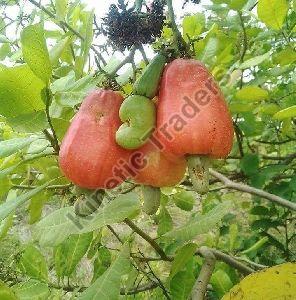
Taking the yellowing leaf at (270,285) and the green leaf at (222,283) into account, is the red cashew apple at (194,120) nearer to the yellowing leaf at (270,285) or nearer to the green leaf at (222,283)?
the yellowing leaf at (270,285)

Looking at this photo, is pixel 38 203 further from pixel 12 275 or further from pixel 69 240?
pixel 12 275

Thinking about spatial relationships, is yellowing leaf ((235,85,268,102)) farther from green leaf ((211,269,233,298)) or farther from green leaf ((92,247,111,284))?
green leaf ((92,247,111,284))

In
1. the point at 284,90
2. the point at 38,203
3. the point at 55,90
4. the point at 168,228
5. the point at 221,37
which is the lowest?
the point at 168,228

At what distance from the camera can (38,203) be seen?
1.21m

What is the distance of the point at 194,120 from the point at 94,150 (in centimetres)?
16

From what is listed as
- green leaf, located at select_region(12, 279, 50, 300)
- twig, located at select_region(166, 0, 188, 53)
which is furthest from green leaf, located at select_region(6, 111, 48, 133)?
green leaf, located at select_region(12, 279, 50, 300)

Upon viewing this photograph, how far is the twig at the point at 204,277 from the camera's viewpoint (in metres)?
0.89

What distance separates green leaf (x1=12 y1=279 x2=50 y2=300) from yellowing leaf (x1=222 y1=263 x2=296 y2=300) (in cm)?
58

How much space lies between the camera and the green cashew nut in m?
0.69

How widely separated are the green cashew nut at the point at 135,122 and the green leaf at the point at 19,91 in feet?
0.50

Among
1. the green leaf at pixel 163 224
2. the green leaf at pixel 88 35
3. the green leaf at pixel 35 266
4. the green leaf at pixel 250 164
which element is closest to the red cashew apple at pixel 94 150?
the green leaf at pixel 88 35

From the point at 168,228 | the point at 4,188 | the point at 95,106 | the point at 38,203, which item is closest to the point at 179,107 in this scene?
the point at 95,106

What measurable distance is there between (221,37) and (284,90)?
0.55 m

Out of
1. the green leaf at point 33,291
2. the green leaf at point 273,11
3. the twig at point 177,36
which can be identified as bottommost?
the green leaf at point 33,291
